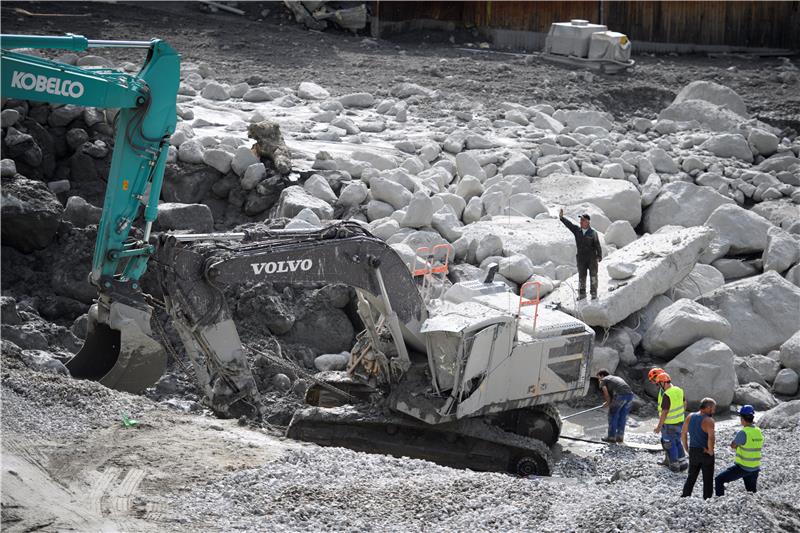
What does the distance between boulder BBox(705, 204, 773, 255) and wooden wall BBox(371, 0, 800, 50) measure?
526 inches

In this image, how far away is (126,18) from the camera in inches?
1069

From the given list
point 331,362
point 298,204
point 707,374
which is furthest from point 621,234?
point 331,362

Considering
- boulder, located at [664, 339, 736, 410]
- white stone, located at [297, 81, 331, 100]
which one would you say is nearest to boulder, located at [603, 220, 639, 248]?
boulder, located at [664, 339, 736, 410]

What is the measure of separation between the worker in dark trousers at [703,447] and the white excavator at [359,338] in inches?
73.9

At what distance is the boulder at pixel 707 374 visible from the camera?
49.1 feet

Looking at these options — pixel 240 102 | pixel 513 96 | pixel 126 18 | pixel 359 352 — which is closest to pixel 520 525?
pixel 359 352

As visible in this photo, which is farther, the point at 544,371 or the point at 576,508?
the point at 544,371

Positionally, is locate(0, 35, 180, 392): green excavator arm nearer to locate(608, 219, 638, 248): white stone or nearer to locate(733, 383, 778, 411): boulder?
locate(733, 383, 778, 411): boulder

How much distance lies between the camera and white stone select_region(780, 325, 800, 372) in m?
15.6

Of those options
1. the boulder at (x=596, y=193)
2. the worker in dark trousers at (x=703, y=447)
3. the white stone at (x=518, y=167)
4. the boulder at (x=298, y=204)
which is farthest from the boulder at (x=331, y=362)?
the white stone at (x=518, y=167)

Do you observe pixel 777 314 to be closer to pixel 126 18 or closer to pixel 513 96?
pixel 513 96

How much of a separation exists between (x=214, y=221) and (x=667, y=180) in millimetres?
8661

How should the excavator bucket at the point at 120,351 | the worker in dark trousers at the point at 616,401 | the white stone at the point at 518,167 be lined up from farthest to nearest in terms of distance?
the white stone at the point at 518,167 → the worker in dark trousers at the point at 616,401 → the excavator bucket at the point at 120,351

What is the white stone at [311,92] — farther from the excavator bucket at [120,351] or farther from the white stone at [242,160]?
the excavator bucket at [120,351]
